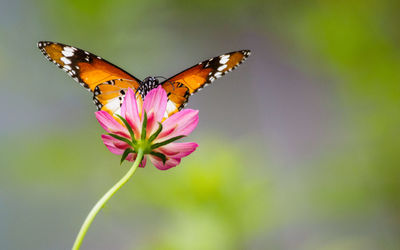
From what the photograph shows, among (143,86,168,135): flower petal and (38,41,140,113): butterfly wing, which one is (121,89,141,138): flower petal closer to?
(143,86,168,135): flower petal

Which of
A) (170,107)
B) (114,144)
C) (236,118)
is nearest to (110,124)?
(114,144)

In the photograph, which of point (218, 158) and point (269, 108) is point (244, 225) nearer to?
point (218, 158)

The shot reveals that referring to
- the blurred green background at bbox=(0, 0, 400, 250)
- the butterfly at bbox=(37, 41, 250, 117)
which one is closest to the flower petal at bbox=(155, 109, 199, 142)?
the butterfly at bbox=(37, 41, 250, 117)

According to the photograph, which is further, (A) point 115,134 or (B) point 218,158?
(B) point 218,158

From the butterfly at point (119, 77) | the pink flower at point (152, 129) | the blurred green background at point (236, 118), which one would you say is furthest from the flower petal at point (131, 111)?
the blurred green background at point (236, 118)

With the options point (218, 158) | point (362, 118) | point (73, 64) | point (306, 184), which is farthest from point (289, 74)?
point (73, 64)

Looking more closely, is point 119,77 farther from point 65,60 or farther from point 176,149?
point 176,149
